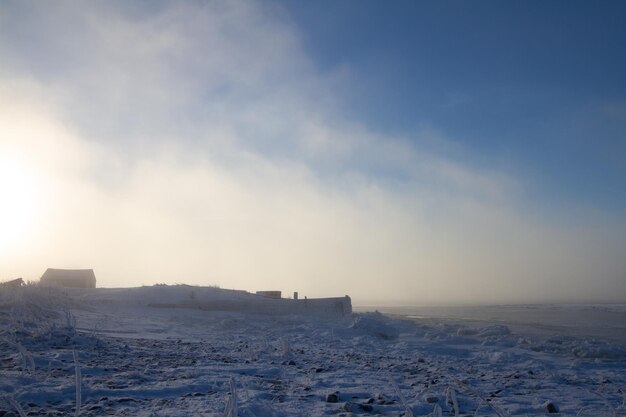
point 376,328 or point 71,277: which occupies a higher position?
point 71,277

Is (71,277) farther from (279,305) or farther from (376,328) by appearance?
(376,328)

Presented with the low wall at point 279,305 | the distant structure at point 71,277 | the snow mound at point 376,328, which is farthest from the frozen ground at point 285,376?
the distant structure at point 71,277

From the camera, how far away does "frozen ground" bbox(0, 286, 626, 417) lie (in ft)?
15.4

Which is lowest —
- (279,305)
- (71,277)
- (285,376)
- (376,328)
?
(376,328)

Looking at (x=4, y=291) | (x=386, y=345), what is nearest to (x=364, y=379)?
(x=386, y=345)

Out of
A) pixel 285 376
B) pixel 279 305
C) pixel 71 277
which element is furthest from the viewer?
pixel 71 277

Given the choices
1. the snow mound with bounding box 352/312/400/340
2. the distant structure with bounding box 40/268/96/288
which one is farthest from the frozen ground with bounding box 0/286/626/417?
the distant structure with bounding box 40/268/96/288

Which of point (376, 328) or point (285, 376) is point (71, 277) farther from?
point (285, 376)

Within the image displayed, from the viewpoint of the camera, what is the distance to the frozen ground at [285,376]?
A: 15.4 ft

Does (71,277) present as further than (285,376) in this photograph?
Yes

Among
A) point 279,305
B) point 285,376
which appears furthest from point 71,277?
point 285,376

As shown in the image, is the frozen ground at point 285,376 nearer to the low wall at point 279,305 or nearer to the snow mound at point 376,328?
the snow mound at point 376,328

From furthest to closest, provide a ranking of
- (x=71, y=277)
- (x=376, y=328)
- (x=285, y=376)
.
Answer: (x=71, y=277), (x=376, y=328), (x=285, y=376)

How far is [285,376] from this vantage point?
6734 millimetres
